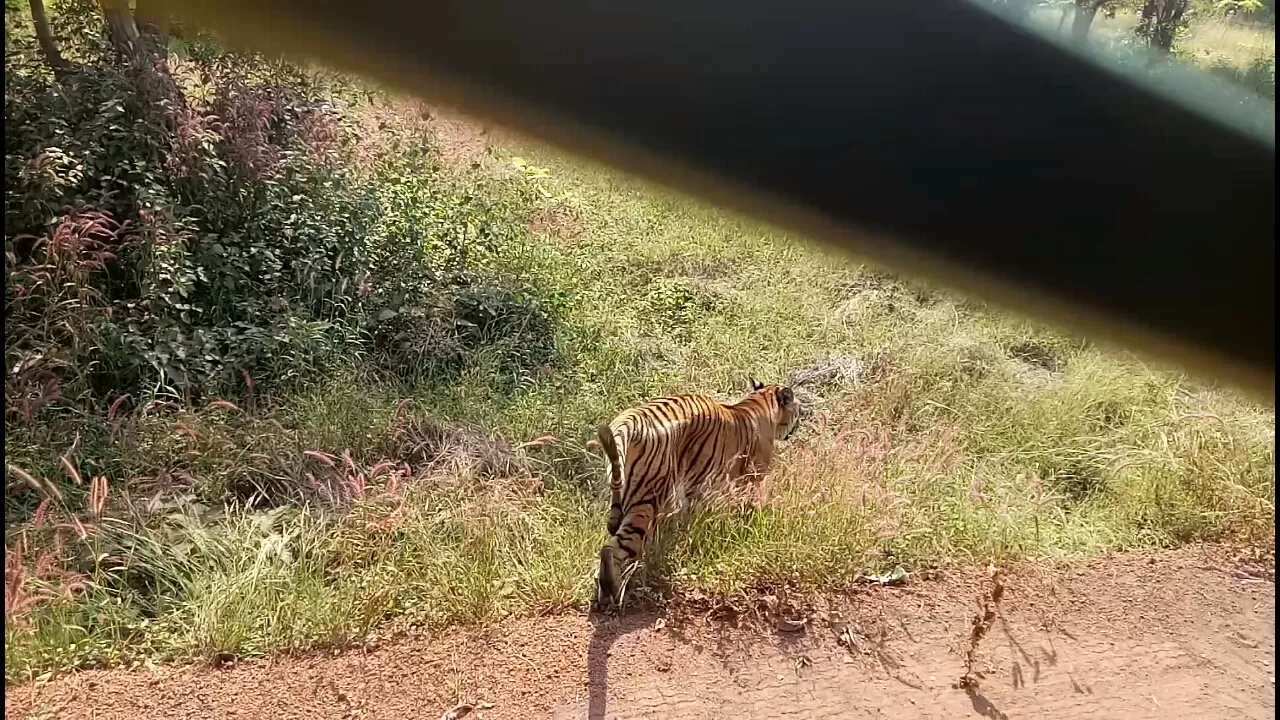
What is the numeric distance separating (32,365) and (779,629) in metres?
3.40

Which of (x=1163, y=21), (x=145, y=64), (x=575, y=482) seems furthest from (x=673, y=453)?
(x=145, y=64)

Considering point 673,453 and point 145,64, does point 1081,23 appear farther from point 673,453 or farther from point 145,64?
point 145,64

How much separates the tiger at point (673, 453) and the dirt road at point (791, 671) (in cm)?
31

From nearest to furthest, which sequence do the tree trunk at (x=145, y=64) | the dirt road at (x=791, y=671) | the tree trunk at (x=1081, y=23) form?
the tree trunk at (x=1081, y=23) → the dirt road at (x=791, y=671) → the tree trunk at (x=145, y=64)

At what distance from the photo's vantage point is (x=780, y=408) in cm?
407

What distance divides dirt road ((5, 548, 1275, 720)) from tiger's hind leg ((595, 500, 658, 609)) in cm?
11

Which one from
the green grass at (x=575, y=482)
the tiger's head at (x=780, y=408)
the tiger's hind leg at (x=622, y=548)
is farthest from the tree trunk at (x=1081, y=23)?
the tiger's head at (x=780, y=408)

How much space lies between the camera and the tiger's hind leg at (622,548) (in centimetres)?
310

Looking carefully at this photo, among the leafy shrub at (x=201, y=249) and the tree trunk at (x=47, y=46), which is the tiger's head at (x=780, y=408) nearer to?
the leafy shrub at (x=201, y=249)

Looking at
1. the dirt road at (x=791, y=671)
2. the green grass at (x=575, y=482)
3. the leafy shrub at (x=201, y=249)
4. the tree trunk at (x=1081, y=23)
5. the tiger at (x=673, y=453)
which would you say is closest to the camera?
the tree trunk at (x=1081, y=23)

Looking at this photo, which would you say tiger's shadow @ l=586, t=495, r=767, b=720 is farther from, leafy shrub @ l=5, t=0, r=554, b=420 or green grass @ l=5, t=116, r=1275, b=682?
leafy shrub @ l=5, t=0, r=554, b=420

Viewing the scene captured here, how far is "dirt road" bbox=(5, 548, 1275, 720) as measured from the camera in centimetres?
271

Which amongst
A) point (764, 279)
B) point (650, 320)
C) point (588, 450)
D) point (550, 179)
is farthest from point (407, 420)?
point (550, 179)

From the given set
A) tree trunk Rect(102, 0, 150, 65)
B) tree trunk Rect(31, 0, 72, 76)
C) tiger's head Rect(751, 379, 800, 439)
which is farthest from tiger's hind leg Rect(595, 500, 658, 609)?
tree trunk Rect(31, 0, 72, 76)
